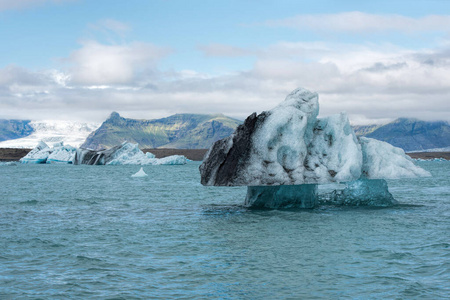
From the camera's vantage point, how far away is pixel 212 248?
14180 millimetres

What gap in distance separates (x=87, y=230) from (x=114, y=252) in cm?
434

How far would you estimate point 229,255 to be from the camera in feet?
43.4

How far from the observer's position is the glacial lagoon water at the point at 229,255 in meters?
10.1

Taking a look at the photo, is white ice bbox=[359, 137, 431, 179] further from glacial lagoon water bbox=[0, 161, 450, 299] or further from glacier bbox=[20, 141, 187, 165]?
glacier bbox=[20, 141, 187, 165]

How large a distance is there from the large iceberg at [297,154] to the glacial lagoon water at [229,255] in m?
1.77

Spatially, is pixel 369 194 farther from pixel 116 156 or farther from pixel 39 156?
pixel 39 156

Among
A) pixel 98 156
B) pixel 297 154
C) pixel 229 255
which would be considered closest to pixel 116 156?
pixel 98 156

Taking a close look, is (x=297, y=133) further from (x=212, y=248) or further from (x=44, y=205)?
(x=44, y=205)

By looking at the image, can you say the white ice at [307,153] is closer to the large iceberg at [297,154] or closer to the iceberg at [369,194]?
the large iceberg at [297,154]

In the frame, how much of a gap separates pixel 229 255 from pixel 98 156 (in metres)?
97.9

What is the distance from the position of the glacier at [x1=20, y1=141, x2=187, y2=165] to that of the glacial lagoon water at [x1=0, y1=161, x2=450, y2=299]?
270 feet

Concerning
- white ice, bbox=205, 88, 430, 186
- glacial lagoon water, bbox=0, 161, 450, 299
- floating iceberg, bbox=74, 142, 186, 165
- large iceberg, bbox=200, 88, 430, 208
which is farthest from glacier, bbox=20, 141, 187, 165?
white ice, bbox=205, 88, 430, 186

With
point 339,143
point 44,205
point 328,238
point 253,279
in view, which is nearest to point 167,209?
point 44,205

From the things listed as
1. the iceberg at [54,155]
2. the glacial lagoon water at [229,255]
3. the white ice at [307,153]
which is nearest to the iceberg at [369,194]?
the glacial lagoon water at [229,255]
